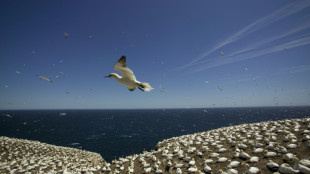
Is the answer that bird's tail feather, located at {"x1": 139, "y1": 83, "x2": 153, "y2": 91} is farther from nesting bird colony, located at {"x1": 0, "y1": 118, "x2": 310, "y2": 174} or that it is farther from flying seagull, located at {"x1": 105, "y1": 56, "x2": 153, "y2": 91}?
nesting bird colony, located at {"x1": 0, "y1": 118, "x2": 310, "y2": 174}

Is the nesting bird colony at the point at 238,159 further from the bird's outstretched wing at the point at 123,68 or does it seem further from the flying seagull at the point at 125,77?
the bird's outstretched wing at the point at 123,68

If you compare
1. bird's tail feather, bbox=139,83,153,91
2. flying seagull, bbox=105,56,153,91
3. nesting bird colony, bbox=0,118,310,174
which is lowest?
nesting bird colony, bbox=0,118,310,174

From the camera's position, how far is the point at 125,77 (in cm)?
729

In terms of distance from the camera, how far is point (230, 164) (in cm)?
801

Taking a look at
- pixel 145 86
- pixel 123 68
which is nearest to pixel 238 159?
pixel 145 86

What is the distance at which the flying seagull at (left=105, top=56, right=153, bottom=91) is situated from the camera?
6.67 metres

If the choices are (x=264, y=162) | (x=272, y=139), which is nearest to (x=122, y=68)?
(x=264, y=162)

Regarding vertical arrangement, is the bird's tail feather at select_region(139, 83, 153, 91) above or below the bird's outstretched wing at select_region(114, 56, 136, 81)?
below

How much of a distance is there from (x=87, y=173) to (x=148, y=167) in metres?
5.11

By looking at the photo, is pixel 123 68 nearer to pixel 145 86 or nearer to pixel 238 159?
pixel 145 86

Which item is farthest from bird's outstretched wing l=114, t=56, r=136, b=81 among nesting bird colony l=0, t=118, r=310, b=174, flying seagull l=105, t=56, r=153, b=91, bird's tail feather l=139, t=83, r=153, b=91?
nesting bird colony l=0, t=118, r=310, b=174

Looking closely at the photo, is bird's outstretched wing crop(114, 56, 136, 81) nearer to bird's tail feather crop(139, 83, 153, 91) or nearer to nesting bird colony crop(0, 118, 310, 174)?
bird's tail feather crop(139, 83, 153, 91)

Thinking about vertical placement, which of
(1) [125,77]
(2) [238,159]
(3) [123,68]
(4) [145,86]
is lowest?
(2) [238,159]

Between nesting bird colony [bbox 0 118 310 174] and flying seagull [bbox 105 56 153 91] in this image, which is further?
nesting bird colony [bbox 0 118 310 174]
